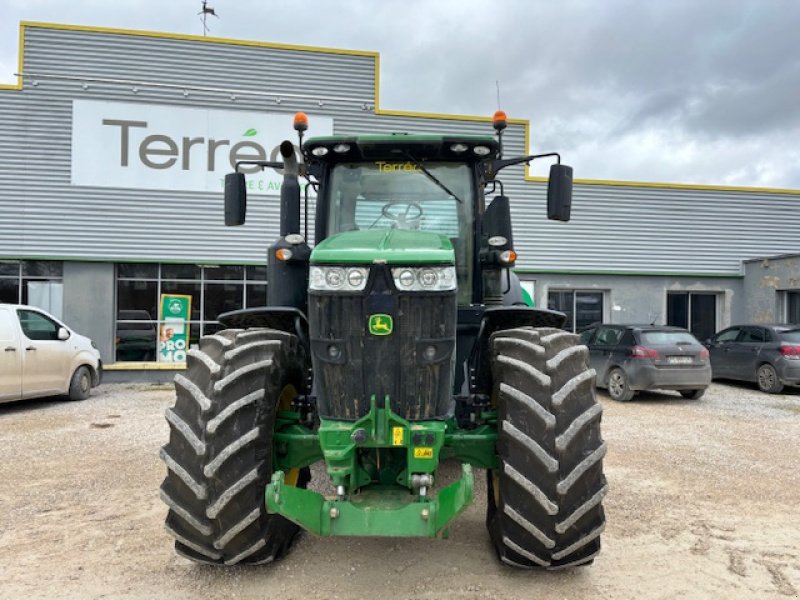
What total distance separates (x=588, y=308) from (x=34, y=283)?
44.1 feet

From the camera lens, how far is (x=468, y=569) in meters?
3.65

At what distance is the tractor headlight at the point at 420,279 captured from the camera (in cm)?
314

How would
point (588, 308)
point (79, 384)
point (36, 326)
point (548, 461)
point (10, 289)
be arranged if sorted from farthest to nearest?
point (588, 308) < point (10, 289) < point (79, 384) < point (36, 326) < point (548, 461)

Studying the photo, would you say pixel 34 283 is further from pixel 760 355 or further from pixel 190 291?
pixel 760 355

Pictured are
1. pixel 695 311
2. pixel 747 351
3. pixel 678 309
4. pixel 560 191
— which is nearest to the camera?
pixel 560 191

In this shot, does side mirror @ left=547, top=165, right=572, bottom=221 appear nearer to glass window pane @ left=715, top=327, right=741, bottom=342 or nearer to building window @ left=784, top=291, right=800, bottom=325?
glass window pane @ left=715, top=327, right=741, bottom=342

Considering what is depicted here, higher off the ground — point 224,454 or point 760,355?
point 224,454

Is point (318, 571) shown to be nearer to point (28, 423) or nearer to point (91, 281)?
point (28, 423)

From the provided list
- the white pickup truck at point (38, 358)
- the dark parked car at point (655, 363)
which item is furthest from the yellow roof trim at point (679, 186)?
the white pickup truck at point (38, 358)

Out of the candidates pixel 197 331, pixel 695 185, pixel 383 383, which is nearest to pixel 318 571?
pixel 383 383

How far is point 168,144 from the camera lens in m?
13.5

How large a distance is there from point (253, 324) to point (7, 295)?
11.8m

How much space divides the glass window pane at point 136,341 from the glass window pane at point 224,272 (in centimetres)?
165

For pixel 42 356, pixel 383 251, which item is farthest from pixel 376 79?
pixel 383 251
